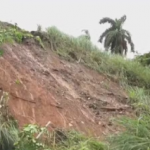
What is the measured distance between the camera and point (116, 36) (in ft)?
99.3

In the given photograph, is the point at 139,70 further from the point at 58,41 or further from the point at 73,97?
the point at 73,97

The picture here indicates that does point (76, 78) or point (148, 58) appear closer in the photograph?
point (76, 78)

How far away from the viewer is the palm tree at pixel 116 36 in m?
29.7

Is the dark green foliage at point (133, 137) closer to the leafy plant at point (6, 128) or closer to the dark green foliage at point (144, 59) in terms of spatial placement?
the leafy plant at point (6, 128)

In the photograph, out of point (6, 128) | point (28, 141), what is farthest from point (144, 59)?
point (28, 141)

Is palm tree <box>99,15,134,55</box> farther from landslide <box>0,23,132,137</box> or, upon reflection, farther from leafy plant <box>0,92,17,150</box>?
leafy plant <box>0,92,17,150</box>

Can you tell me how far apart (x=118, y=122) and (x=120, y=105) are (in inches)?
97.4

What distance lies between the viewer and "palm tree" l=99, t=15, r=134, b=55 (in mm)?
29734

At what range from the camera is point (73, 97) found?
25.1 ft

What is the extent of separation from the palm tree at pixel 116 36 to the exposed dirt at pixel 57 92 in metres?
20.1

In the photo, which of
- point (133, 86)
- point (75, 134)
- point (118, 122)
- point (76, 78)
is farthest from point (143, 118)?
point (133, 86)

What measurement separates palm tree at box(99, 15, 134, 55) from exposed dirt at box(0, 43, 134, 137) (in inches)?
791

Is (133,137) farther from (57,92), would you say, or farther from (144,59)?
(144,59)

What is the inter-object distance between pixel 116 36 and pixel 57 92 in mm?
23260
